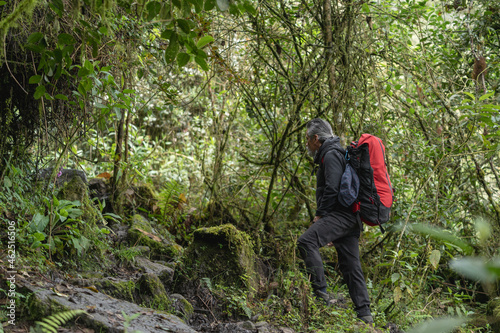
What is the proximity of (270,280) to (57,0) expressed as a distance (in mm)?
4038

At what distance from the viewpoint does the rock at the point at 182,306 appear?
155 inches

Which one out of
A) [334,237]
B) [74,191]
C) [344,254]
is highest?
[74,191]

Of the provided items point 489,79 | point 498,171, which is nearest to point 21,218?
point 498,171

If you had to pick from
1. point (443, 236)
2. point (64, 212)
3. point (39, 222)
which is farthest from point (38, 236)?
point (443, 236)

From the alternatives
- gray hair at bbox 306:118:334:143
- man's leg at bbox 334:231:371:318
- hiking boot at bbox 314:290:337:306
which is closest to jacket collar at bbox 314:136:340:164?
gray hair at bbox 306:118:334:143

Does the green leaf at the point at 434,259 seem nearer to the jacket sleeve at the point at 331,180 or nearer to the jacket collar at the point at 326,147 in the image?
the jacket sleeve at the point at 331,180

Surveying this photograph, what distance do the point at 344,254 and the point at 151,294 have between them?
7.11ft

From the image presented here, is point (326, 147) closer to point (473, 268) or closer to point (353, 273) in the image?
point (353, 273)

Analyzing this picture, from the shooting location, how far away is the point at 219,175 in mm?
6410

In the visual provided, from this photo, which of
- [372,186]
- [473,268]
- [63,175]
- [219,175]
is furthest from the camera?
[219,175]

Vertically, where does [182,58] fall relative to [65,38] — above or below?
below

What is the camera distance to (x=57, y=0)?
2.72 meters

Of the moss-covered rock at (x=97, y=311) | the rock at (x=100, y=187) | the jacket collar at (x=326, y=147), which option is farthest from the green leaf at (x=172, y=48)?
the rock at (x=100, y=187)

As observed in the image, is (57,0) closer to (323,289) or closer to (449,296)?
(323,289)
